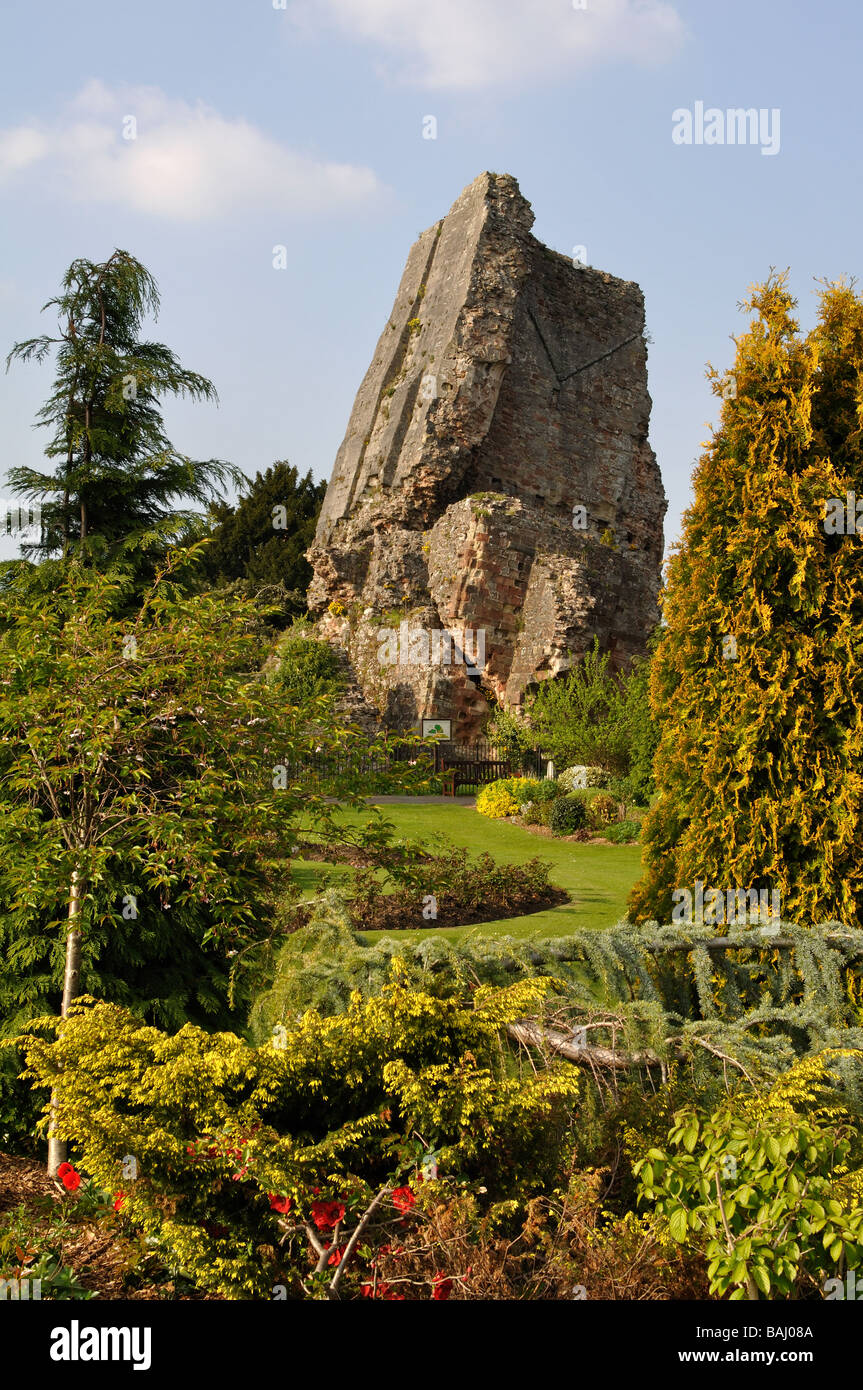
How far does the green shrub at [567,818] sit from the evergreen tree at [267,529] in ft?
86.7

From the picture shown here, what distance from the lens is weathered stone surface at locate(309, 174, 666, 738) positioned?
26969 mm

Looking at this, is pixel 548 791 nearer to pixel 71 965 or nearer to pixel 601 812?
pixel 601 812

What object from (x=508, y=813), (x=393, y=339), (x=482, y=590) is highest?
(x=393, y=339)

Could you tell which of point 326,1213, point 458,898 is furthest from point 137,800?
point 458,898

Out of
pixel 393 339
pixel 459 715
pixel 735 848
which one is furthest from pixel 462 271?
pixel 735 848

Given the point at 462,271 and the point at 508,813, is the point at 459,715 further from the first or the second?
the point at 462,271

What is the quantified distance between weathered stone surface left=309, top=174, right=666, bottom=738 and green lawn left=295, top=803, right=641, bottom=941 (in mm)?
7784

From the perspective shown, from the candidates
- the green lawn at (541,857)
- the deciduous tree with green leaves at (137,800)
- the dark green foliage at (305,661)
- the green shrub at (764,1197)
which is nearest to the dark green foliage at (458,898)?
the green lawn at (541,857)

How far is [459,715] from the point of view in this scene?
26562 mm

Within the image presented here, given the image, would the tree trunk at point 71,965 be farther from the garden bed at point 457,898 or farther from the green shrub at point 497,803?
the green shrub at point 497,803

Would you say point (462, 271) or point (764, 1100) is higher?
point (462, 271)

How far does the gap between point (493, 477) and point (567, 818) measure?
16.4 metres

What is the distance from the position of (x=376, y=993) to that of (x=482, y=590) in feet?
76.0

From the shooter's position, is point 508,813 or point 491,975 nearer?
point 491,975
